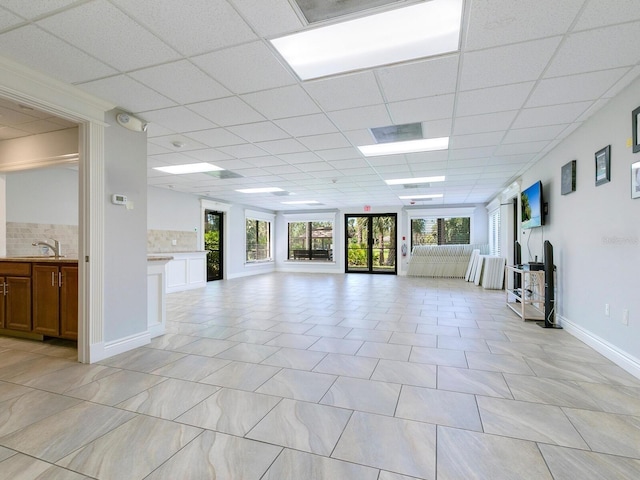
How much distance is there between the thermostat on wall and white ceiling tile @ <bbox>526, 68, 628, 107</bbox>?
3.97 metres

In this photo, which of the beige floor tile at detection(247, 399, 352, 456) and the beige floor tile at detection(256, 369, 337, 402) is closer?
the beige floor tile at detection(247, 399, 352, 456)

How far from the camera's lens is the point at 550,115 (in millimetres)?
3418

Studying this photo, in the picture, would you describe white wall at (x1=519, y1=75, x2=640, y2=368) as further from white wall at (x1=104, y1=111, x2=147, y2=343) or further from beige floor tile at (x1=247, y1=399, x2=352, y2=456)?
white wall at (x1=104, y1=111, x2=147, y2=343)

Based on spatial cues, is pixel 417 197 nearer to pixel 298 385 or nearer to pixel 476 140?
pixel 476 140

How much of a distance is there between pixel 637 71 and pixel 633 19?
0.85 m

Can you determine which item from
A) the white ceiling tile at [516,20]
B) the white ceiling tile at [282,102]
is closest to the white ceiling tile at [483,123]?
the white ceiling tile at [516,20]

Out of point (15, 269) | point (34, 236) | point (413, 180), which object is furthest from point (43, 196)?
point (413, 180)

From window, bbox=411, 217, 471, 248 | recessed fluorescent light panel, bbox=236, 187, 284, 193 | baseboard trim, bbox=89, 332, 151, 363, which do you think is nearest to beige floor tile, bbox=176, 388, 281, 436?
baseboard trim, bbox=89, 332, 151, 363

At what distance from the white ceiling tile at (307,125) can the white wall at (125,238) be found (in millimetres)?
1571

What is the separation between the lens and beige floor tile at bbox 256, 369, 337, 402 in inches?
91.0

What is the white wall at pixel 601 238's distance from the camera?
2738 mm

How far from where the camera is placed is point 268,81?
274 centimetres

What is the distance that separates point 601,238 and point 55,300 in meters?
5.63

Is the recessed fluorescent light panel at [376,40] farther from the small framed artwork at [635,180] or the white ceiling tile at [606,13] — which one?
the small framed artwork at [635,180]
